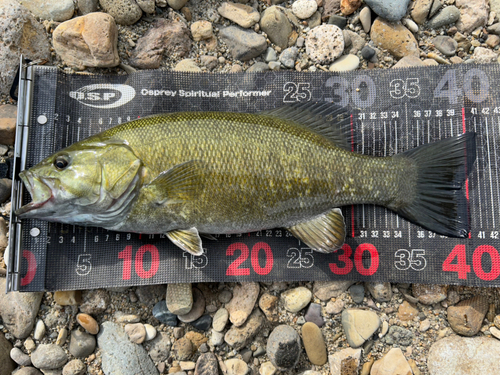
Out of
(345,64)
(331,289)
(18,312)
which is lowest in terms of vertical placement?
(18,312)

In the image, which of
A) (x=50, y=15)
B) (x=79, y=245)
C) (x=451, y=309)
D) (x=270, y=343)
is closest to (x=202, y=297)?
(x=270, y=343)

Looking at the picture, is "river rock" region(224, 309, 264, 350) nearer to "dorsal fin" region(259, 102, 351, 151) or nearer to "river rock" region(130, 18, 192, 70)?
"dorsal fin" region(259, 102, 351, 151)

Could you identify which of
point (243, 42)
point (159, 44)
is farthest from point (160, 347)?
point (243, 42)

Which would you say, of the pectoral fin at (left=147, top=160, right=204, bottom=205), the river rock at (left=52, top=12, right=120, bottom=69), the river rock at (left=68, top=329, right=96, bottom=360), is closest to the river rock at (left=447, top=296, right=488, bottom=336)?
the pectoral fin at (left=147, top=160, right=204, bottom=205)

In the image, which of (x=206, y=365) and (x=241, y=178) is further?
(x=206, y=365)

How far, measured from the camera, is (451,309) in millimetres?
2912

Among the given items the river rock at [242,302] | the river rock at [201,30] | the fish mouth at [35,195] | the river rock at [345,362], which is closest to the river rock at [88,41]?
the river rock at [201,30]

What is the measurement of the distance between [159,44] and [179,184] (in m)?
1.49

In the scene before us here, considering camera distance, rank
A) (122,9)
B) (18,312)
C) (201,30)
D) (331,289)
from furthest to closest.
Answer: (201,30) < (122,9) < (331,289) < (18,312)

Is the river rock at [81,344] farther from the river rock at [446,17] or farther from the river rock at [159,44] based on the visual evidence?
the river rock at [446,17]

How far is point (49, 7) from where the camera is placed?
311cm

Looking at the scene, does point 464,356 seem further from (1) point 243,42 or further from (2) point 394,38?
(1) point 243,42

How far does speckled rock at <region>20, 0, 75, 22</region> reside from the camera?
311 centimetres

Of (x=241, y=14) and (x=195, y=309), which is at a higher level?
(x=241, y=14)
